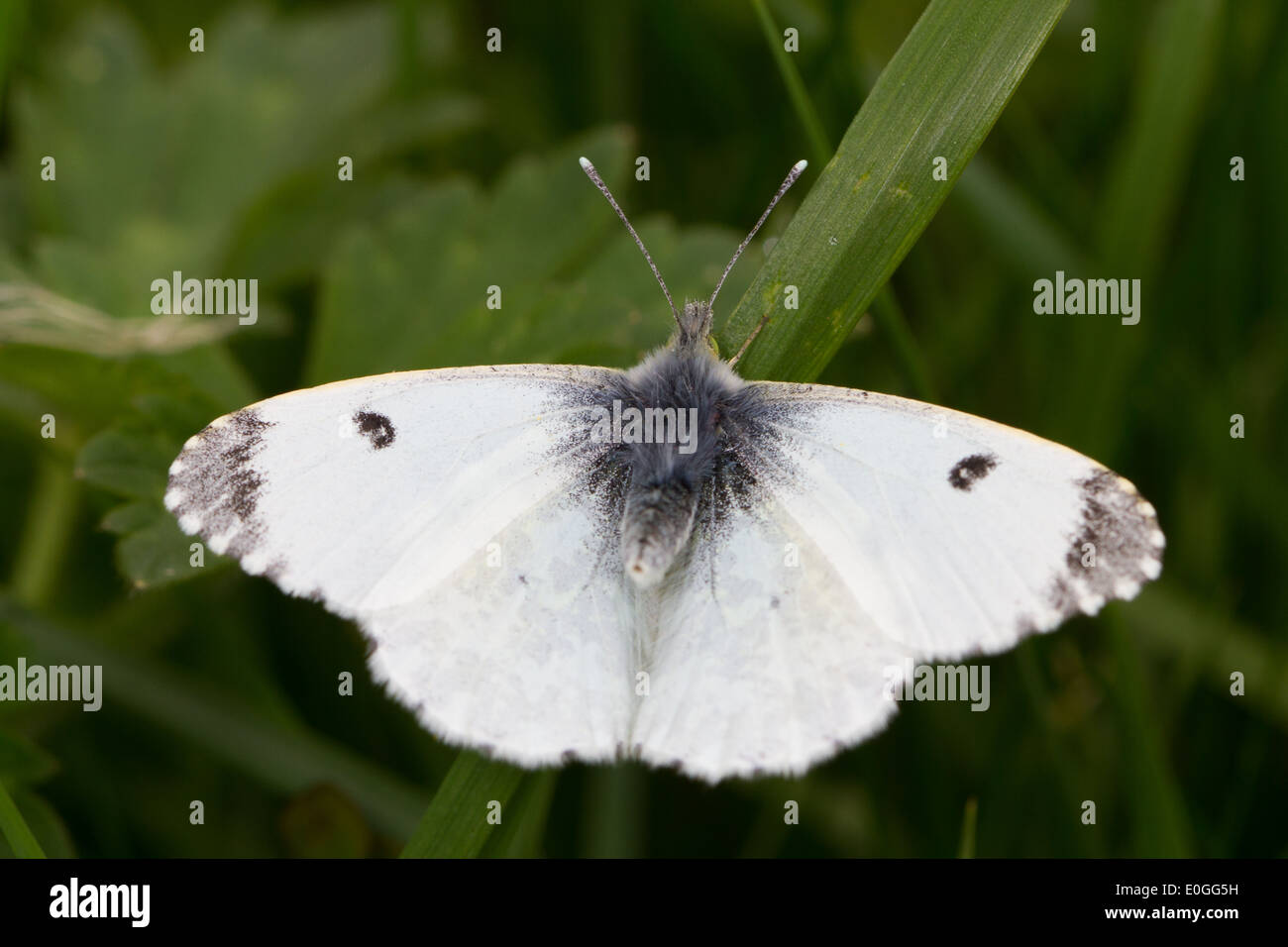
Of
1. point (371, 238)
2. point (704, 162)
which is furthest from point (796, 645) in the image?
point (704, 162)

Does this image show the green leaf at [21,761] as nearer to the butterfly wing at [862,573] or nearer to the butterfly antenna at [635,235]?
the butterfly wing at [862,573]

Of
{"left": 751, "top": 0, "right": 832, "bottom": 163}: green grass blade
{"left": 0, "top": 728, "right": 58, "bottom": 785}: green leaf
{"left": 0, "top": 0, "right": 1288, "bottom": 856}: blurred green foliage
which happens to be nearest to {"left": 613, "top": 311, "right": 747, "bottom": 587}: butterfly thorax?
{"left": 0, "top": 0, "right": 1288, "bottom": 856}: blurred green foliage

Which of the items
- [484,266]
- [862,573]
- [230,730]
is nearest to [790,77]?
[484,266]

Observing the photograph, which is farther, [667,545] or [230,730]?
[230,730]

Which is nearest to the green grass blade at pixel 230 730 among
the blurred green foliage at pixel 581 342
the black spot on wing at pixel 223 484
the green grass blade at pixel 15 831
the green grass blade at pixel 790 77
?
the blurred green foliage at pixel 581 342

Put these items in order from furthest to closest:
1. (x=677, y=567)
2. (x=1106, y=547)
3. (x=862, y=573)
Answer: (x=677, y=567)
(x=862, y=573)
(x=1106, y=547)

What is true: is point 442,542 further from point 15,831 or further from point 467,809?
point 15,831

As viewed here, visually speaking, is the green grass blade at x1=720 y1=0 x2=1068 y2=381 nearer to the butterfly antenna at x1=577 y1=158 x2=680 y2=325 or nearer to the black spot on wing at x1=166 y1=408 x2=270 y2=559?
the butterfly antenna at x1=577 y1=158 x2=680 y2=325
